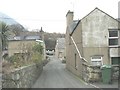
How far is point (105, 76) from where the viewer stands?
67.0 ft

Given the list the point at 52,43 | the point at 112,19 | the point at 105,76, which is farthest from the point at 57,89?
the point at 52,43

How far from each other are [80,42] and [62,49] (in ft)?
190

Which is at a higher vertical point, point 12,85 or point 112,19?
→ point 112,19

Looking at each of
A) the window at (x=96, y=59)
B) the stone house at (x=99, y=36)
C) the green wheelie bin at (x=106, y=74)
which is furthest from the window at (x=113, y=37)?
the green wheelie bin at (x=106, y=74)

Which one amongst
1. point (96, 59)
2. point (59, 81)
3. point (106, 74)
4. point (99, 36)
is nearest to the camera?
point (106, 74)

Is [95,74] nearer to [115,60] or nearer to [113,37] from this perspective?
[115,60]

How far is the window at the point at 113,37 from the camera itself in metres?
28.0

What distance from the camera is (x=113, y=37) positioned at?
28078 millimetres

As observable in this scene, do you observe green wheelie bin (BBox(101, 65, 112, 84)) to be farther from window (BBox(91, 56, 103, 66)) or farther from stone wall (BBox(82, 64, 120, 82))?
window (BBox(91, 56, 103, 66))

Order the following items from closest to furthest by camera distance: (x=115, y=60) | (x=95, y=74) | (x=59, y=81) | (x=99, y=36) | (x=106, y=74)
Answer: (x=106, y=74), (x=95, y=74), (x=59, y=81), (x=115, y=60), (x=99, y=36)

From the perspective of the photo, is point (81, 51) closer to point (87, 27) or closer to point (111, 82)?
point (87, 27)

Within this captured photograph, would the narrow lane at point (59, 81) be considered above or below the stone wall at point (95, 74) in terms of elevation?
below

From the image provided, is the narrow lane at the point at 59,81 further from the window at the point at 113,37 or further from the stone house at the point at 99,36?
the window at the point at 113,37

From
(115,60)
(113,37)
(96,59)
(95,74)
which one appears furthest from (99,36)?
(95,74)
